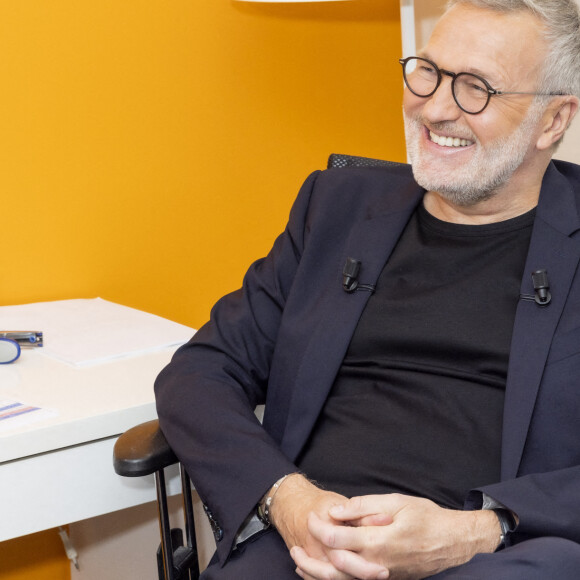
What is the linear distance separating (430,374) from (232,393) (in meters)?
0.34

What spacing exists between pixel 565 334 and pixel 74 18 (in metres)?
1.38

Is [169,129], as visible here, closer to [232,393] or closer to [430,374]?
[232,393]

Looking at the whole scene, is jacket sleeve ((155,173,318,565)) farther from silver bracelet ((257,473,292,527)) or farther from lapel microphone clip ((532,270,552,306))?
lapel microphone clip ((532,270,552,306))

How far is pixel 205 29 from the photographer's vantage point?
2264mm

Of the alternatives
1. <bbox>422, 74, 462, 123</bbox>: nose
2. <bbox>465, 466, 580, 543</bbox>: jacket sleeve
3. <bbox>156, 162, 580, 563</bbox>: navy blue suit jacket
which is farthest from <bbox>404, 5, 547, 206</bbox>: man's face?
<bbox>465, 466, 580, 543</bbox>: jacket sleeve

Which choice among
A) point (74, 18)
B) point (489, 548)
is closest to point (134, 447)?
point (489, 548)

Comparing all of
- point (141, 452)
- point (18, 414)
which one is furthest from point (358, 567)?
point (18, 414)

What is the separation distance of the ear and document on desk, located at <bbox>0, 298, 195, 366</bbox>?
0.81 m

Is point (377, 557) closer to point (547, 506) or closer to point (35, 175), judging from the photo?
point (547, 506)

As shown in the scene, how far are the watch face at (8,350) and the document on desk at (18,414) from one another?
Result: 22 cm

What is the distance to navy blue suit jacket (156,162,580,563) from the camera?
1.29 metres

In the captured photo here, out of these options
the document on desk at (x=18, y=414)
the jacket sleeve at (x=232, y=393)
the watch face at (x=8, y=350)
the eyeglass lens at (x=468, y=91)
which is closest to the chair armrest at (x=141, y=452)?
the jacket sleeve at (x=232, y=393)

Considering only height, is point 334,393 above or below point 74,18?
below

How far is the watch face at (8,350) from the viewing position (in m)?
Answer: 1.60
